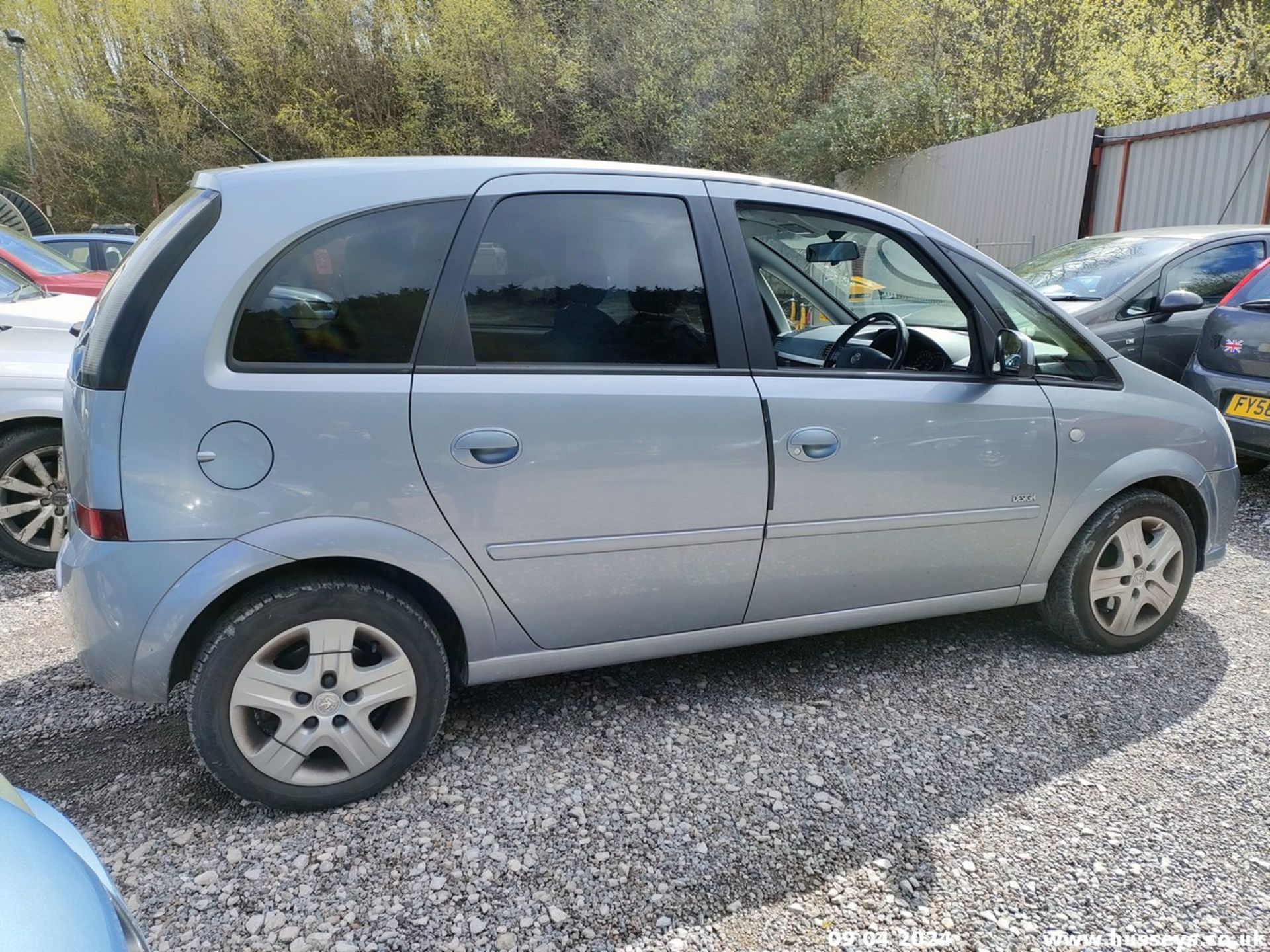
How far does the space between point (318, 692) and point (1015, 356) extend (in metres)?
2.39

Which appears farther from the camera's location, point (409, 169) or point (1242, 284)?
point (1242, 284)

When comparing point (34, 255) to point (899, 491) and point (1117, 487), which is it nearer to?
point (899, 491)

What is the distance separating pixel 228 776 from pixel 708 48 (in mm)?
19385

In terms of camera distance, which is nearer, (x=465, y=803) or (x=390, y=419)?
(x=390, y=419)

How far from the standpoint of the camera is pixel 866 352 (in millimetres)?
3234

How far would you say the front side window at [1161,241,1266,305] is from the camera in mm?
6266

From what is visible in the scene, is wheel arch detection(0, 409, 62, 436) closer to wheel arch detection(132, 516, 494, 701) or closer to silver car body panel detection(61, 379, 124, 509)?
silver car body panel detection(61, 379, 124, 509)

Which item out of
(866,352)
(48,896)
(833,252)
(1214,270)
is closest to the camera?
(48,896)

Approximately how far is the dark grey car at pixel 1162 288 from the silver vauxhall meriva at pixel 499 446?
10.8ft

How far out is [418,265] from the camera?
A: 2461 millimetres

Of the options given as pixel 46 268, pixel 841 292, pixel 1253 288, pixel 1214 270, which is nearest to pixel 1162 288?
pixel 1214 270

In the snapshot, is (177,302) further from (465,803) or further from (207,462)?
(465,803)

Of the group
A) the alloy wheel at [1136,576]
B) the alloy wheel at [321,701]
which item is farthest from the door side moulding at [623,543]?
the alloy wheel at [1136,576]

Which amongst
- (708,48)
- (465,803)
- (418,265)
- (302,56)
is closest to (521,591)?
(465,803)
